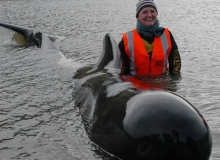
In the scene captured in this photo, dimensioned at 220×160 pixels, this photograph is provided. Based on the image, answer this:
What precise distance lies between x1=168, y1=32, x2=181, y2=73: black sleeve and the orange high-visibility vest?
9cm

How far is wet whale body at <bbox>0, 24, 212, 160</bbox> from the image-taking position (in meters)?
3.15

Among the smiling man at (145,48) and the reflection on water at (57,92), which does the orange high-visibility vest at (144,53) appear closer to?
the smiling man at (145,48)

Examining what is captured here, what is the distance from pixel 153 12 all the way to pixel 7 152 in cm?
375

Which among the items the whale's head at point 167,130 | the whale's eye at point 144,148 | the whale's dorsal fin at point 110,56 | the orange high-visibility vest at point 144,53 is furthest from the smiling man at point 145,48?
the whale's eye at point 144,148

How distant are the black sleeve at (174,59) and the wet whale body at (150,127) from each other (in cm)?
316

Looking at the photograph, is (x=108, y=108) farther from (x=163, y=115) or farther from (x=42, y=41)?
(x=42, y=41)

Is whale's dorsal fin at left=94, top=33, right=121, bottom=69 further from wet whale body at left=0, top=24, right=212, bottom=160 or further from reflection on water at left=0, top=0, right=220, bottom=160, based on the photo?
wet whale body at left=0, top=24, right=212, bottom=160

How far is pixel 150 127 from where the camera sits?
3.23 metres

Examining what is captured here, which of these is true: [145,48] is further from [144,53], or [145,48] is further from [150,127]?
[150,127]

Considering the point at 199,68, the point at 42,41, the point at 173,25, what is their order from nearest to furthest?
the point at 199,68, the point at 42,41, the point at 173,25

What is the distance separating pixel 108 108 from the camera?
152 inches

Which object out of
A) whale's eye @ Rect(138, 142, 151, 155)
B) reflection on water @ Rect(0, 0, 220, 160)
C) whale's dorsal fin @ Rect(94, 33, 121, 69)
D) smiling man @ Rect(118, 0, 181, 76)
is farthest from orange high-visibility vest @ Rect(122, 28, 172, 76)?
whale's eye @ Rect(138, 142, 151, 155)

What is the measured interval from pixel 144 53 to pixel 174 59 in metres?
0.63

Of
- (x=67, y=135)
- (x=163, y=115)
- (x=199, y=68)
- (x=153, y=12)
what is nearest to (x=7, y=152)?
(x=67, y=135)
